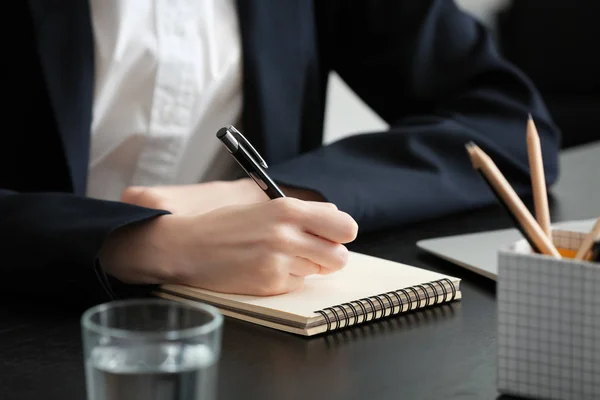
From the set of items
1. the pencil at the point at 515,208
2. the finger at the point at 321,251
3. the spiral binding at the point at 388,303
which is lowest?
the spiral binding at the point at 388,303

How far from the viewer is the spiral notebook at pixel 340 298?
75cm

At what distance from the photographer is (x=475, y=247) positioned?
98 cm

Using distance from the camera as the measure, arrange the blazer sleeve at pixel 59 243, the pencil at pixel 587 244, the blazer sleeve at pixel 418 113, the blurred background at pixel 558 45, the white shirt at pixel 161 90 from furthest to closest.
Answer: the blurred background at pixel 558 45 → the white shirt at pixel 161 90 → the blazer sleeve at pixel 418 113 → the blazer sleeve at pixel 59 243 → the pencil at pixel 587 244

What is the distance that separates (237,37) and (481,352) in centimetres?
79

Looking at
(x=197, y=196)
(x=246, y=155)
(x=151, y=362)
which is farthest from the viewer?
(x=197, y=196)

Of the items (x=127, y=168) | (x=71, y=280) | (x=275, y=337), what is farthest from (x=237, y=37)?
(x=275, y=337)

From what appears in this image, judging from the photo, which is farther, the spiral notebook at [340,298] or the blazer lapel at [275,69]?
the blazer lapel at [275,69]

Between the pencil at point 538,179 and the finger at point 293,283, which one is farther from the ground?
the pencil at point 538,179

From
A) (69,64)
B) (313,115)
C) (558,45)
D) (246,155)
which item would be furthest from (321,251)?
(558,45)

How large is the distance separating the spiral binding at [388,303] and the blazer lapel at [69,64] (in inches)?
23.9

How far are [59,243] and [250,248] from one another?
0.60 ft

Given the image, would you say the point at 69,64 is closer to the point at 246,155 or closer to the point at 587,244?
the point at 246,155

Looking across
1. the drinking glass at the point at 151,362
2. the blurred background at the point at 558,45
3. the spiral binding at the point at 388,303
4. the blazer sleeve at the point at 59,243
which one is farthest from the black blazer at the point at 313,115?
the blurred background at the point at 558,45

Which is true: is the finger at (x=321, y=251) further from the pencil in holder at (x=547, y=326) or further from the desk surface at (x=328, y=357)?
the pencil in holder at (x=547, y=326)
